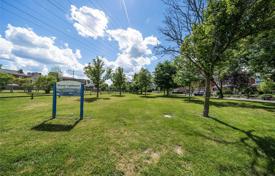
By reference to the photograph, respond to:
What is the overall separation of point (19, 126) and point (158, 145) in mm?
5913

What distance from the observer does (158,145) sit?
4598mm

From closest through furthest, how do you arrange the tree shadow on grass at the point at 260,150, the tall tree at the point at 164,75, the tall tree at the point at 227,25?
1. the tree shadow on grass at the point at 260,150
2. the tall tree at the point at 227,25
3. the tall tree at the point at 164,75

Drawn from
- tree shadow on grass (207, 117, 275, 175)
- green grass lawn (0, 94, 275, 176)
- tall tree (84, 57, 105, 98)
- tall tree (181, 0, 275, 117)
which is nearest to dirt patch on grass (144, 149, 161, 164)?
green grass lawn (0, 94, 275, 176)

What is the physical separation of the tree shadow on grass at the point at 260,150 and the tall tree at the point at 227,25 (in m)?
4.45

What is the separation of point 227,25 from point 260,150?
5873 mm

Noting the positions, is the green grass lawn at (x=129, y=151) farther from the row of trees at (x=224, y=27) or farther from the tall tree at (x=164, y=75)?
the tall tree at (x=164, y=75)

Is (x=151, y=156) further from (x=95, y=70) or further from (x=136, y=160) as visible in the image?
(x=95, y=70)

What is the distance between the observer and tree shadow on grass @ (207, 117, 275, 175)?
3.47 meters

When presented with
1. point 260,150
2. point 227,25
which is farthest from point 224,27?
point 260,150

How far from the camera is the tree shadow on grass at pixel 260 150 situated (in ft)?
11.4

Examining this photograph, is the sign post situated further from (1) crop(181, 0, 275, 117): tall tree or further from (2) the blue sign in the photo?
(1) crop(181, 0, 275, 117): tall tree

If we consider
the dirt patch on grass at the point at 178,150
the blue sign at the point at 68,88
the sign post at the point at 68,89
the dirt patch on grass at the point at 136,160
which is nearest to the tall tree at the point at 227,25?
the dirt patch on grass at the point at 178,150

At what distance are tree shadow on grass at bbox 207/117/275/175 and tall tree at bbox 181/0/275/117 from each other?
175 inches

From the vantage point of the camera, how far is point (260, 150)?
4.52m
